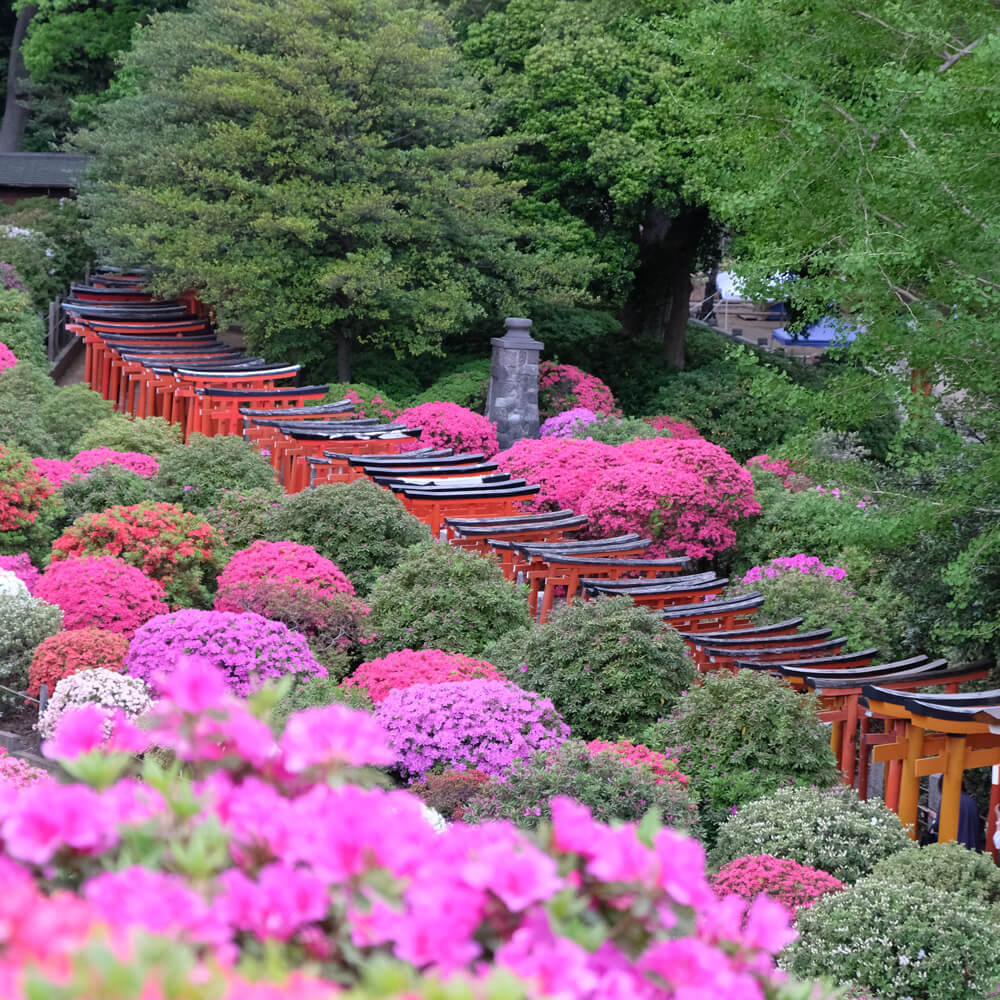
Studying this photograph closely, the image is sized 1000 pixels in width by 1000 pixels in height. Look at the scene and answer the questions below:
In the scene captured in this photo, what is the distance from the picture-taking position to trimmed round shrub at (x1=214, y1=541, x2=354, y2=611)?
42.6 ft

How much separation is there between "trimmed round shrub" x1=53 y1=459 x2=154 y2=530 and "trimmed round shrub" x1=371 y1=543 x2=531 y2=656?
177 inches

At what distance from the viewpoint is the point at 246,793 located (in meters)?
2.31

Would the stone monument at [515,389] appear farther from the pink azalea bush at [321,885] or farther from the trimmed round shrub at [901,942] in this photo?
the pink azalea bush at [321,885]

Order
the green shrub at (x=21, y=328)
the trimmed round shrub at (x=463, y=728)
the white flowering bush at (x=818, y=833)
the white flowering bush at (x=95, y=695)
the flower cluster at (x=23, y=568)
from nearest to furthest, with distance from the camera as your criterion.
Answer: the white flowering bush at (x=818, y=833) → the trimmed round shrub at (x=463, y=728) → the white flowering bush at (x=95, y=695) → the flower cluster at (x=23, y=568) → the green shrub at (x=21, y=328)

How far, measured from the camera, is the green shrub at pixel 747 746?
31.4ft

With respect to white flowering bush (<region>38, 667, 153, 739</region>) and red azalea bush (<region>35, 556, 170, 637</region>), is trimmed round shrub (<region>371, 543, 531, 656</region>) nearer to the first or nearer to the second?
red azalea bush (<region>35, 556, 170, 637</region>)

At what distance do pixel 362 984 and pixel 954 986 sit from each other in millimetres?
5267

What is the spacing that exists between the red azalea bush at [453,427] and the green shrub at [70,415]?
5902mm

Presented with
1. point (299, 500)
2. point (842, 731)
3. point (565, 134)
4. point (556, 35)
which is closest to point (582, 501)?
point (299, 500)

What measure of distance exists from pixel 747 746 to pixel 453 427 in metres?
15.9

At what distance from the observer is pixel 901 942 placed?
Result: 6.68 metres

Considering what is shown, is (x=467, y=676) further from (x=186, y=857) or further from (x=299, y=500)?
(x=186, y=857)

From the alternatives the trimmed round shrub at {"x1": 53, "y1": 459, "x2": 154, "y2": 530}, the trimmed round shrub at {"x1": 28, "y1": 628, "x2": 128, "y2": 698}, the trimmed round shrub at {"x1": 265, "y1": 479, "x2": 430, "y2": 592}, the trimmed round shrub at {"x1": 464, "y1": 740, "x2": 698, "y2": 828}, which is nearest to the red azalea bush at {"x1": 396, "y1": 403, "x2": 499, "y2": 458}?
the trimmed round shrub at {"x1": 53, "y1": 459, "x2": 154, "y2": 530}

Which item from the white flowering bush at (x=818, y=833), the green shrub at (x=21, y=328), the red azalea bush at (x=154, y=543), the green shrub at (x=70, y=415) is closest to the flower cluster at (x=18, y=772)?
the white flowering bush at (x=818, y=833)
